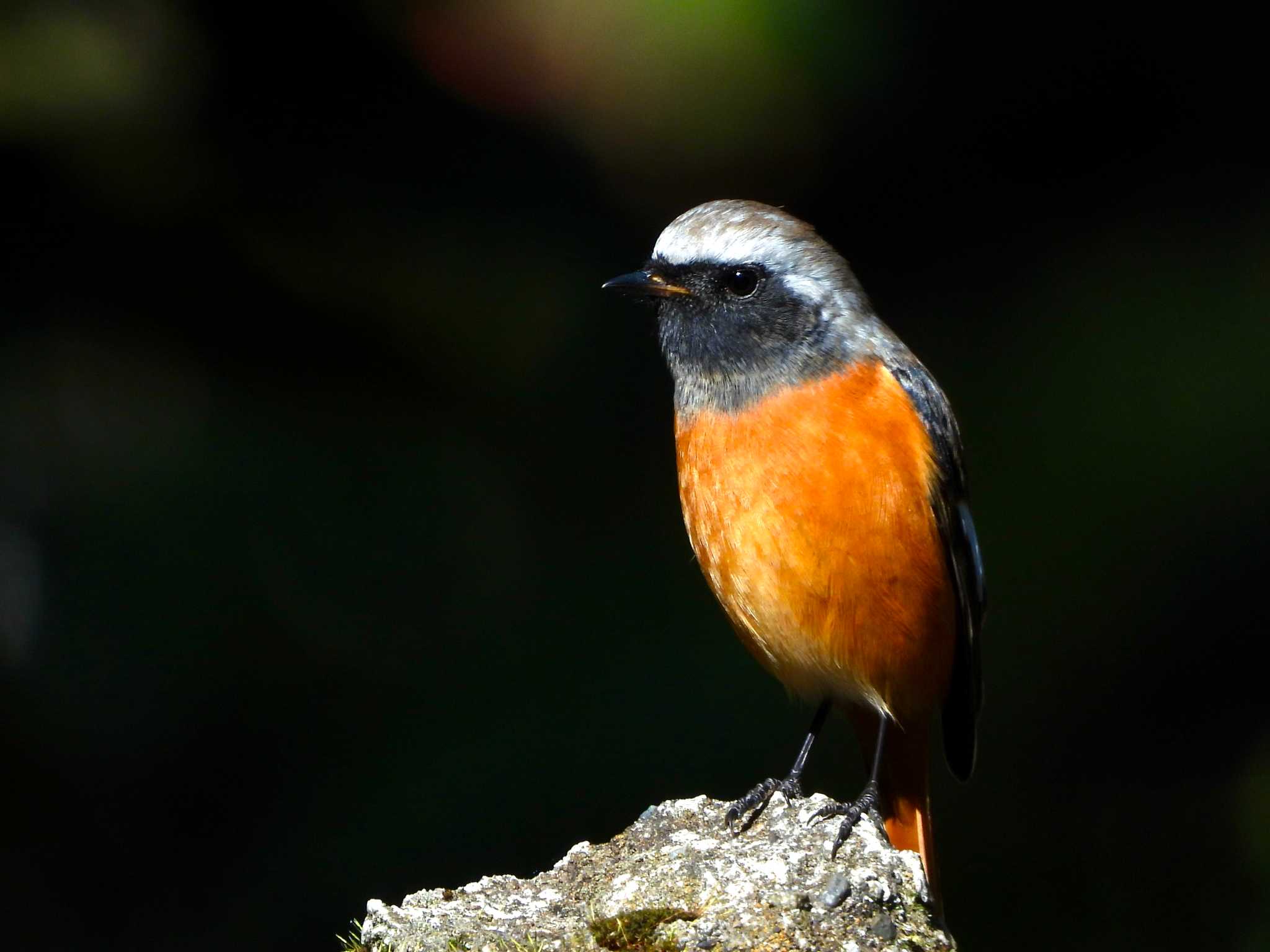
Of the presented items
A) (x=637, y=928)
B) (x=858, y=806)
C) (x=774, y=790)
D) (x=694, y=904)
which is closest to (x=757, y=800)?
(x=774, y=790)

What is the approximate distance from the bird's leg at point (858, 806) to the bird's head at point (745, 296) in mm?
1045

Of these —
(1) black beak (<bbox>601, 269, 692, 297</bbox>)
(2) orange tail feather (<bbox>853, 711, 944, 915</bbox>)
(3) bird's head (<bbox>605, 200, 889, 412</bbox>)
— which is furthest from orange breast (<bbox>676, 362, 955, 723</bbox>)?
(1) black beak (<bbox>601, 269, 692, 297</bbox>)

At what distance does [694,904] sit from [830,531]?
3.83ft

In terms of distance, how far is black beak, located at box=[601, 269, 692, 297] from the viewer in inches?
146

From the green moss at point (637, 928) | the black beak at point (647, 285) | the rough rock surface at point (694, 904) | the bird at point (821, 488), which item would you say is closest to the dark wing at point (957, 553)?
the bird at point (821, 488)

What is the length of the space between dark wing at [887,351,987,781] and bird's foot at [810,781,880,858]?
20.1 inches

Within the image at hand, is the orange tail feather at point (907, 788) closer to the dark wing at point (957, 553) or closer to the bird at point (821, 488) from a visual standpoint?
the bird at point (821, 488)

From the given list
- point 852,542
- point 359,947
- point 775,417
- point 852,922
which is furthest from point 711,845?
point 775,417

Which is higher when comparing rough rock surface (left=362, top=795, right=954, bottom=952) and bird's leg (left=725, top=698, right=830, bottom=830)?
bird's leg (left=725, top=698, right=830, bottom=830)

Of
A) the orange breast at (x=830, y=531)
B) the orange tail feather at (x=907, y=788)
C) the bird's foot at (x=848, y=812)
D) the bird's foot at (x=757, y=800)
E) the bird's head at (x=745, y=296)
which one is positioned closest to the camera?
the bird's foot at (x=848, y=812)

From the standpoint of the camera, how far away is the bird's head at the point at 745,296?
12.0 ft

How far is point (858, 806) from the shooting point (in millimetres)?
3207

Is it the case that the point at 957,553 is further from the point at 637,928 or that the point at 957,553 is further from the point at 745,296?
the point at 637,928

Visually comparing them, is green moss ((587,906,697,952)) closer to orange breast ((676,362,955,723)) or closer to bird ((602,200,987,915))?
bird ((602,200,987,915))
